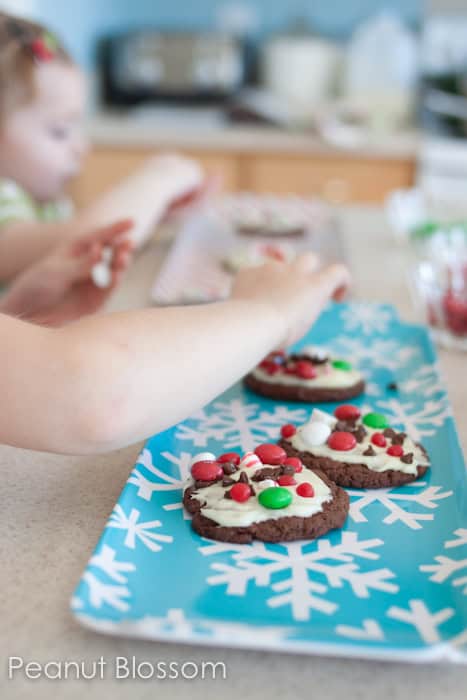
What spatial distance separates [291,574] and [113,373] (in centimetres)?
20

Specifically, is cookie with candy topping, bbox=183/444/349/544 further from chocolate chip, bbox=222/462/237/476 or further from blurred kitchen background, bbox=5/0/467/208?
blurred kitchen background, bbox=5/0/467/208

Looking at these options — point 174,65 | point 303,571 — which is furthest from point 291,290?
point 174,65

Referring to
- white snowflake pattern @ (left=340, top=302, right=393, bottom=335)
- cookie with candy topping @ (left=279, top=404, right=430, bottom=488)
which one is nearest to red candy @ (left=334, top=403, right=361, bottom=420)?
cookie with candy topping @ (left=279, top=404, right=430, bottom=488)

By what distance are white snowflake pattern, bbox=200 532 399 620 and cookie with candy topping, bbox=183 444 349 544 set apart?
11mm

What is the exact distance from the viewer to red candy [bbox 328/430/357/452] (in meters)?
0.80

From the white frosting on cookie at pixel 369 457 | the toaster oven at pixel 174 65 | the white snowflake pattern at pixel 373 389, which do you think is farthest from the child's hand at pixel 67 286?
the toaster oven at pixel 174 65

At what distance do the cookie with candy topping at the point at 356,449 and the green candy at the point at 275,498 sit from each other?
3.4 inches

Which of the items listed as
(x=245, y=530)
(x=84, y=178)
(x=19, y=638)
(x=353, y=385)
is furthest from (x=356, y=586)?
(x=84, y=178)

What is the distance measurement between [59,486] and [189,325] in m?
0.19

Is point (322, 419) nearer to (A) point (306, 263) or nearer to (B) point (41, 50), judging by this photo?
(A) point (306, 263)

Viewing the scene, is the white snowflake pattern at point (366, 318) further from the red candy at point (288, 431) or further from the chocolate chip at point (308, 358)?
the red candy at point (288, 431)

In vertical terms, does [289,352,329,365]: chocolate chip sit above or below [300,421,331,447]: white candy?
below

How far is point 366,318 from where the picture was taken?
1.22m

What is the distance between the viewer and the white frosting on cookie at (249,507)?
67 centimetres
